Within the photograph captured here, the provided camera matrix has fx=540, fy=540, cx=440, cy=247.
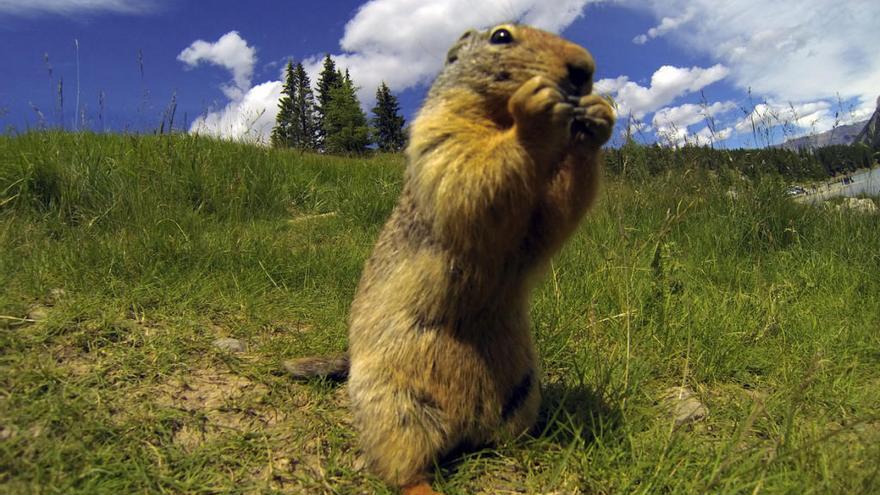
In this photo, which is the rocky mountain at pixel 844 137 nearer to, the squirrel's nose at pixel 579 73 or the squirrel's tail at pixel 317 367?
the squirrel's nose at pixel 579 73

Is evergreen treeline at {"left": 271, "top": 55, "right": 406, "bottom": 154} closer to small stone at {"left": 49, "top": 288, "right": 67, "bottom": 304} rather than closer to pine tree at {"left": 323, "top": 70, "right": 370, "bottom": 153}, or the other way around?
pine tree at {"left": 323, "top": 70, "right": 370, "bottom": 153}

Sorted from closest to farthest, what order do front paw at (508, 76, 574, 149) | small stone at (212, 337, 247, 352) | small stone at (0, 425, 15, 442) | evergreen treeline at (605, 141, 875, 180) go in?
front paw at (508, 76, 574, 149) < small stone at (0, 425, 15, 442) < small stone at (212, 337, 247, 352) < evergreen treeline at (605, 141, 875, 180)

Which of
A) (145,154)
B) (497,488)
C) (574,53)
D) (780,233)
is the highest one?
(145,154)

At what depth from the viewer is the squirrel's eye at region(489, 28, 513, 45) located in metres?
2.16

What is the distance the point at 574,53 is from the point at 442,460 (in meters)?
1.72

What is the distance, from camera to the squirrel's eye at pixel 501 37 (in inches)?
85.1

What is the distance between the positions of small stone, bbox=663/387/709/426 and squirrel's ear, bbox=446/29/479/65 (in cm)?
199

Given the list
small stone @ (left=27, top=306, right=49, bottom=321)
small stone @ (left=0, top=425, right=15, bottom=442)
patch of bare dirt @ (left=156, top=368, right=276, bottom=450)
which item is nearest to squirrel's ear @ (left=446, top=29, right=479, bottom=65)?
patch of bare dirt @ (left=156, top=368, right=276, bottom=450)

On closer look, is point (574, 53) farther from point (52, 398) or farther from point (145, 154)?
point (145, 154)

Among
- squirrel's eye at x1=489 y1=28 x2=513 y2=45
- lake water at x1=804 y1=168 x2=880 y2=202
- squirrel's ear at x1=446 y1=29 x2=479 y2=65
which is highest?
squirrel's ear at x1=446 y1=29 x2=479 y2=65

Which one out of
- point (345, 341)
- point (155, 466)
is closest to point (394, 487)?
point (155, 466)

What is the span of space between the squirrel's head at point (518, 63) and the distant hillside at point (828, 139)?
6007 mm

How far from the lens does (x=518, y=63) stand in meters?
2.04

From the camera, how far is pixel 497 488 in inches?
87.0
